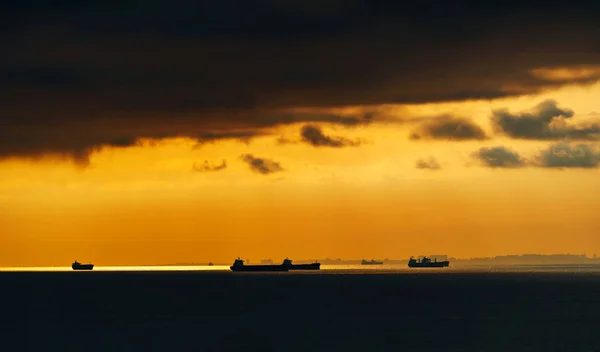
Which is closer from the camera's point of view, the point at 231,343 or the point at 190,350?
the point at 190,350

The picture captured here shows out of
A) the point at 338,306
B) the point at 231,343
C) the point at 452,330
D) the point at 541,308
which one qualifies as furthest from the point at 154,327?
the point at 541,308

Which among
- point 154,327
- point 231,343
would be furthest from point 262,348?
point 154,327

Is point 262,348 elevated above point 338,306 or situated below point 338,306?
below

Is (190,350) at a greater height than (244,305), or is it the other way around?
(244,305)

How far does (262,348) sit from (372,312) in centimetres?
5918

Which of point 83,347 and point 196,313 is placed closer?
point 83,347

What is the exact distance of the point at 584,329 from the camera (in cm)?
12519

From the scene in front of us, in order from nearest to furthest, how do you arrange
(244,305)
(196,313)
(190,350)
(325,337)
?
(190,350)
(325,337)
(196,313)
(244,305)

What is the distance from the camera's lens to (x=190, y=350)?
10025cm

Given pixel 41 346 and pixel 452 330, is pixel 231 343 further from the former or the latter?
pixel 452 330

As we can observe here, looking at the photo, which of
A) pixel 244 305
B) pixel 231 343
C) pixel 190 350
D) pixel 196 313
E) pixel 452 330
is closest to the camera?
pixel 190 350

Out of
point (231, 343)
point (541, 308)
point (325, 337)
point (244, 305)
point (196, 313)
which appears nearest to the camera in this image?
point (231, 343)

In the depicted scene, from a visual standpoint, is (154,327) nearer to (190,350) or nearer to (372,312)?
(190,350)

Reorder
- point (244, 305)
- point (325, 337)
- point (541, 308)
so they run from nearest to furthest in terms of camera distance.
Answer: point (325, 337) < point (541, 308) < point (244, 305)
